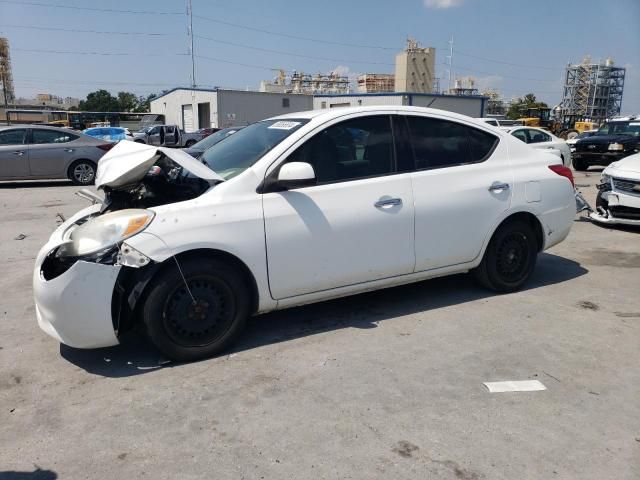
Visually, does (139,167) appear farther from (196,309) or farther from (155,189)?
(196,309)

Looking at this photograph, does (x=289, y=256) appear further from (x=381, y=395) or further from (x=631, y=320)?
(x=631, y=320)

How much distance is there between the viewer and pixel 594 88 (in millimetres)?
114938

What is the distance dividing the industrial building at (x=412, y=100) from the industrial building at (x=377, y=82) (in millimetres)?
48442

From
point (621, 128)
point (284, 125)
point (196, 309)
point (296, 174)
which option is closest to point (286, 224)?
point (296, 174)

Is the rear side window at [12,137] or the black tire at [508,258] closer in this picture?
the black tire at [508,258]

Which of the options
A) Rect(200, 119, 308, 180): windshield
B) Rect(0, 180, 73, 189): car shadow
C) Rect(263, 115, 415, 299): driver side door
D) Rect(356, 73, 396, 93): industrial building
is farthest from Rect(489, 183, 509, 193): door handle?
Rect(356, 73, 396, 93): industrial building

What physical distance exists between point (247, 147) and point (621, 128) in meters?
19.3

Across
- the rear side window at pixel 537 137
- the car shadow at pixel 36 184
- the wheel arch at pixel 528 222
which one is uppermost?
the rear side window at pixel 537 137

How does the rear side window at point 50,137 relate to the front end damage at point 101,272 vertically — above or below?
above

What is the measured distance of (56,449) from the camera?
8.93ft

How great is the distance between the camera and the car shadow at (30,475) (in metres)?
2.49

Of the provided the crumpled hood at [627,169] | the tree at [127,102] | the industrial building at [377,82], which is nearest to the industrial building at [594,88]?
the industrial building at [377,82]

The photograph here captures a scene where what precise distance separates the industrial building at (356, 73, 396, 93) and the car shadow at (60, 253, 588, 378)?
9327cm

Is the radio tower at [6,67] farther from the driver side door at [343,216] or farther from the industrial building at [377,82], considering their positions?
the driver side door at [343,216]
